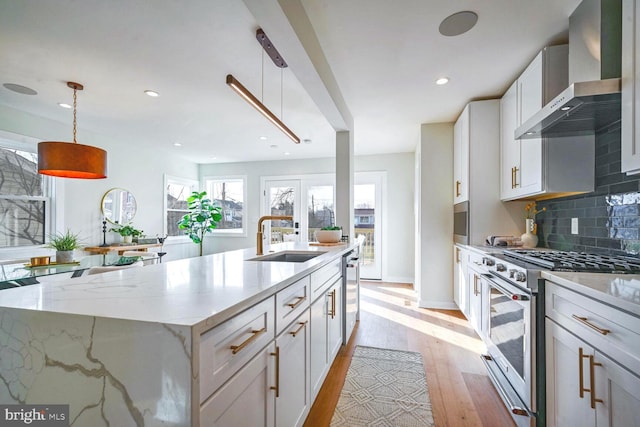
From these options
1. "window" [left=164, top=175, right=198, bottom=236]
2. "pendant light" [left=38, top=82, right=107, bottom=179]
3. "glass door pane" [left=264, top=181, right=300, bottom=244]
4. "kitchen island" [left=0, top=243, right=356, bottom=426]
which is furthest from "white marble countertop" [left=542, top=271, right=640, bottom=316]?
"window" [left=164, top=175, right=198, bottom=236]

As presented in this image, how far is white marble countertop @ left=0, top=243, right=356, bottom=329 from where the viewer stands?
73 cm

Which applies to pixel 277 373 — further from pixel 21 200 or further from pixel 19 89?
pixel 21 200

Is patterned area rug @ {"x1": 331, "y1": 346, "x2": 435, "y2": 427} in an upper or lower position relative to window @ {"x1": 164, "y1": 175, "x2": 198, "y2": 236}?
lower

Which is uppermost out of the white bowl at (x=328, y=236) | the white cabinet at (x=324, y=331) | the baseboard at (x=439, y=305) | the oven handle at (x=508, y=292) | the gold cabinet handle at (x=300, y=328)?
the white bowl at (x=328, y=236)

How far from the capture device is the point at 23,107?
3.29 meters

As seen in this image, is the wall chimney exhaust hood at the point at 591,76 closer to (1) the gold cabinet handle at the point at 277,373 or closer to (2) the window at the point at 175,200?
(1) the gold cabinet handle at the point at 277,373

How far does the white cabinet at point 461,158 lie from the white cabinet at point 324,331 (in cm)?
182

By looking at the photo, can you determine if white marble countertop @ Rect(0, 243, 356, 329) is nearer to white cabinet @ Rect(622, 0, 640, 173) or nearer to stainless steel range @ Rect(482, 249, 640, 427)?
stainless steel range @ Rect(482, 249, 640, 427)

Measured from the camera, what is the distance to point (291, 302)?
131 centimetres

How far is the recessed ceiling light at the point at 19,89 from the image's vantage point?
2.72m

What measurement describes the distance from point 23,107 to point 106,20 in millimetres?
2522

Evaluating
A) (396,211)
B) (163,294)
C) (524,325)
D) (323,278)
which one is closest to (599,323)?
(524,325)

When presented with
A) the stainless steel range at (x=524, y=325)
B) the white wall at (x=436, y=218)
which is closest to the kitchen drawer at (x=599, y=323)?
the stainless steel range at (x=524, y=325)

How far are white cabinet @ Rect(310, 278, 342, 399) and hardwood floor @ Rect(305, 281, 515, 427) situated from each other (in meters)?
0.16
